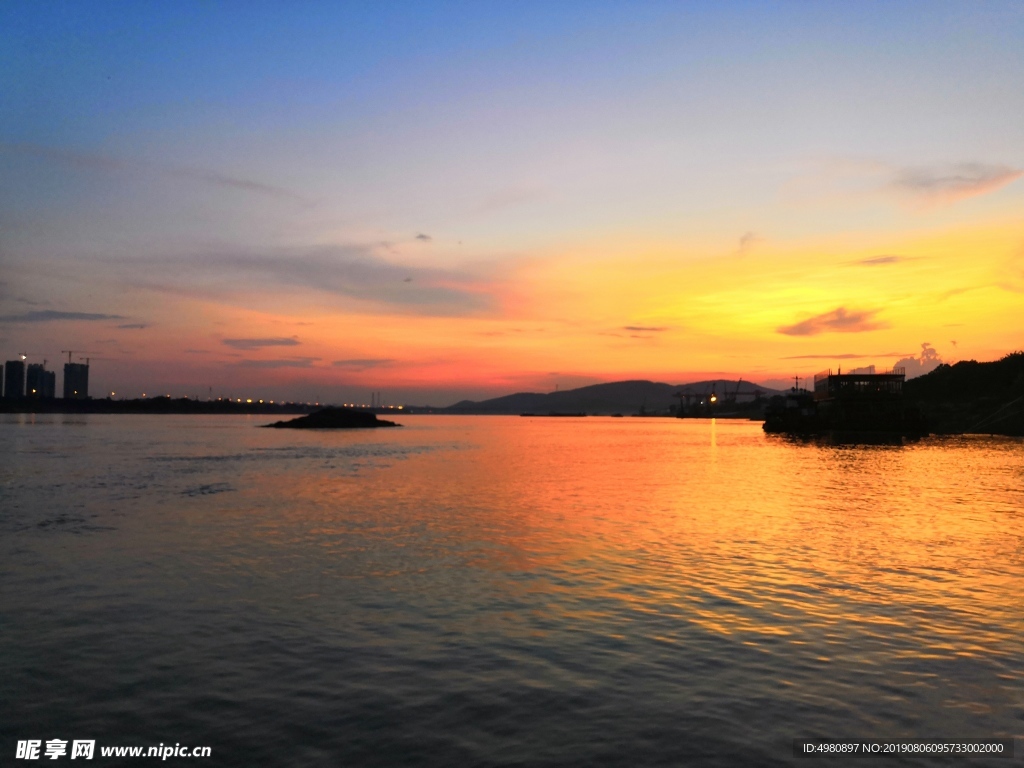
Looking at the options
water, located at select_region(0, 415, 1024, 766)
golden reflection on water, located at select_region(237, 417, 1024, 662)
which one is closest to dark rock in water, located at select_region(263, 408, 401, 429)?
golden reflection on water, located at select_region(237, 417, 1024, 662)

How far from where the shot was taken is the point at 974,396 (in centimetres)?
15562

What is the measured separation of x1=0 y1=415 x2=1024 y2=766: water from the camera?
899cm

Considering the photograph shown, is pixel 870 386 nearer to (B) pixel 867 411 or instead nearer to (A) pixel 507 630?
(B) pixel 867 411

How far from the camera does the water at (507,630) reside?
29.5ft

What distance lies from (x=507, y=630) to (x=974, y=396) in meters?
174

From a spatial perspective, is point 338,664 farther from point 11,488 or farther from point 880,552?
point 11,488

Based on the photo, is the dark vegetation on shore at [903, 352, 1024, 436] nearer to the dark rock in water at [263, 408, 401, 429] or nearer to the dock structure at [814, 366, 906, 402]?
the dock structure at [814, 366, 906, 402]

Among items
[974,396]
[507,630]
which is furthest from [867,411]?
[507,630]

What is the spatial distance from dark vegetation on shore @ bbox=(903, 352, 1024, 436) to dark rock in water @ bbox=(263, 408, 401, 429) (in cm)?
11462

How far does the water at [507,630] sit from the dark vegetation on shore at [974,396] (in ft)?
350

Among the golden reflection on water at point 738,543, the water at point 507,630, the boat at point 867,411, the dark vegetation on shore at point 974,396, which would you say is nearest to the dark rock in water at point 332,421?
the boat at point 867,411

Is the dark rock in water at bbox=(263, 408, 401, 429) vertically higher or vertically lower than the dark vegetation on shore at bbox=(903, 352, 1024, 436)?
lower

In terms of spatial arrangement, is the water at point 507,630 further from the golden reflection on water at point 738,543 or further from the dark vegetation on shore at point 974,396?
the dark vegetation on shore at point 974,396

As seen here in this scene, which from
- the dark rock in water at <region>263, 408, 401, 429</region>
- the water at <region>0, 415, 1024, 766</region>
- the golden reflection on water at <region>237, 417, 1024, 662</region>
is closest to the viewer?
the water at <region>0, 415, 1024, 766</region>
